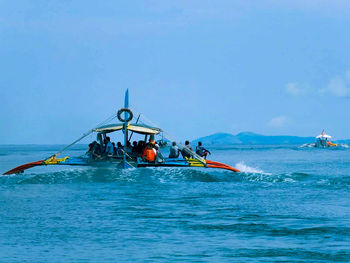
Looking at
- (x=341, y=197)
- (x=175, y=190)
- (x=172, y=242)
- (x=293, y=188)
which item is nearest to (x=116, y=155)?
(x=175, y=190)

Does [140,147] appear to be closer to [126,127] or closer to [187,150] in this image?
[126,127]

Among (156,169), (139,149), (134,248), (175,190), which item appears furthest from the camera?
(156,169)

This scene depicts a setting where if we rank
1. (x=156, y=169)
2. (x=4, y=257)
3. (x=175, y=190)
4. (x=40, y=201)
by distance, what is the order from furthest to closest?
(x=156, y=169) < (x=175, y=190) < (x=40, y=201) < (x=4, y=257)

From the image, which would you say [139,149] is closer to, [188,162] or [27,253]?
[188,162]

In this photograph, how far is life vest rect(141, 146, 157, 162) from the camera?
106 feet

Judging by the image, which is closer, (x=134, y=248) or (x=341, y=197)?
(x=134, y=248)

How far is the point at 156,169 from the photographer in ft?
125

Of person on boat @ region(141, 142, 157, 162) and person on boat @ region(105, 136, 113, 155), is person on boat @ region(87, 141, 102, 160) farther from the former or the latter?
person on boat @ region(141, 142, 157, 162)

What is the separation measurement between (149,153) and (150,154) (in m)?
0.08

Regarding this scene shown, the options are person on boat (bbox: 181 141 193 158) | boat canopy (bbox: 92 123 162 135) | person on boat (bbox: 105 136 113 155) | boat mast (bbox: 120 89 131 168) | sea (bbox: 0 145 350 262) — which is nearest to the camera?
Result: sea (bbox: 0 145 350 262)

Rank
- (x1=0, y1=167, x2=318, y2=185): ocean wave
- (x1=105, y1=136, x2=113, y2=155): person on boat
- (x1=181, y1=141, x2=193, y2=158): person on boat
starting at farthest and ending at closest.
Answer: (x1=181, y1=141, x2=193, y2=158): person on boat, (x1=105, y1=136, x2=113, y2=155): person on boat, (x1=0, y1=167, x2=318, y2=185): ocean wave

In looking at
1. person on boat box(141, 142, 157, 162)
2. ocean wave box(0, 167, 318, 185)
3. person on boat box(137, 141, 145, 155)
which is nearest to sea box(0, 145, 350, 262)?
ocean wave box(0, 167, 318, 185)

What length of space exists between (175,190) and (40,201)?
6.89 m

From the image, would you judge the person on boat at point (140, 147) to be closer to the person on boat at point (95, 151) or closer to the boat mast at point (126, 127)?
the boat mast at point (126, 127)
